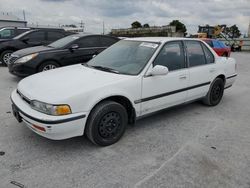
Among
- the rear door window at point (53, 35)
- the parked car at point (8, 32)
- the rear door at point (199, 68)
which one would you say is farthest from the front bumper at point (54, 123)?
the parked car at point (8, 32)

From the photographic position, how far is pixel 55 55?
6391 millimetres

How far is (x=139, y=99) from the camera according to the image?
3.27 m

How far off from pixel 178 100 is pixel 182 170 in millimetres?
1546

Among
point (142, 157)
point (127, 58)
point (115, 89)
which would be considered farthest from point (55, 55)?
point (142, 157)

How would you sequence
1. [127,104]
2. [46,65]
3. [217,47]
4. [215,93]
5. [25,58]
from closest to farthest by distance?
[127,104], [215,93], [25,58], [46,65], [217,47]

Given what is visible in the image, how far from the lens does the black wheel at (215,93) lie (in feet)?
15.3

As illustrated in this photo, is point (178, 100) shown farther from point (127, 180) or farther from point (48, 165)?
point (48, 165)

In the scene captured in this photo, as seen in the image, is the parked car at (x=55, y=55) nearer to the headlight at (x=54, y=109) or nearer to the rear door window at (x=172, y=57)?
the rear door window at (x=172, y=57)

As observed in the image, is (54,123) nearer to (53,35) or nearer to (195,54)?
(195,54)

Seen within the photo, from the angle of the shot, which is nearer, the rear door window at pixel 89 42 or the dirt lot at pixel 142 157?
the dirt lot at pixel 142 157

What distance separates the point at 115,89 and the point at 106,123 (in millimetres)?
478

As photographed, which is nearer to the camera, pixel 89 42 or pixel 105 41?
pixel 89 42

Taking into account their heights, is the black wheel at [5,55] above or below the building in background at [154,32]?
below

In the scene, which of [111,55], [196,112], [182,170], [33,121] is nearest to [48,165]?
[33,121]
